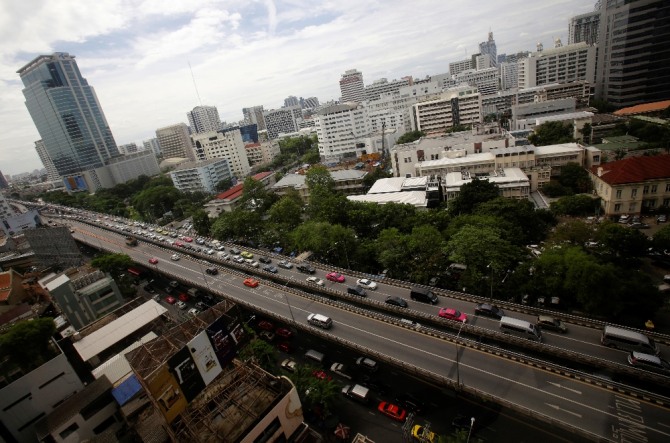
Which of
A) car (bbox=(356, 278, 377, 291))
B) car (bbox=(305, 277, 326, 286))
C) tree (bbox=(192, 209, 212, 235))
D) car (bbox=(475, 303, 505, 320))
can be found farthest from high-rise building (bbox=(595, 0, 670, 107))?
tree (bbox=(192, 209, 212, 235))

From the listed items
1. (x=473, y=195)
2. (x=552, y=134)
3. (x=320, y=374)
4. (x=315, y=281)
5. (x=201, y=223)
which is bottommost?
(x=320, y=374)

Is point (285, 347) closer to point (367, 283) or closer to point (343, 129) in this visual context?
point (367, 283)

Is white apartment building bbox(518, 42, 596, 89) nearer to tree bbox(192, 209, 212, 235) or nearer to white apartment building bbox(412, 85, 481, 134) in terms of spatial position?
white apartment building bbox(412, 85, 481, 134)

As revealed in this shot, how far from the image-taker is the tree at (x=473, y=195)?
5467 centimetres

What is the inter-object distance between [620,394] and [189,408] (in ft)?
98.6

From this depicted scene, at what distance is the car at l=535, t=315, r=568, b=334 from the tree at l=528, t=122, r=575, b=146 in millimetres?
70257

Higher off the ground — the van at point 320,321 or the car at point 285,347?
the van at point 320,321

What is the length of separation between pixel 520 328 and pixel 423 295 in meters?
9.88

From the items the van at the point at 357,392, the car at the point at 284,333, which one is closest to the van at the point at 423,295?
the van at the point at 357,392

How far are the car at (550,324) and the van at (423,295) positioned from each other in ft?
32.1

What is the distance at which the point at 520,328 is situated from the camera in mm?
28688

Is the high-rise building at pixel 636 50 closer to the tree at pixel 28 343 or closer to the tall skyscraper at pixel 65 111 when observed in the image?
the tree at pixel 28 343

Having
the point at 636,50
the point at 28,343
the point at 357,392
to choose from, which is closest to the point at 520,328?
the point at 357,392

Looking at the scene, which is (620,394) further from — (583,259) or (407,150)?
(407,150)
